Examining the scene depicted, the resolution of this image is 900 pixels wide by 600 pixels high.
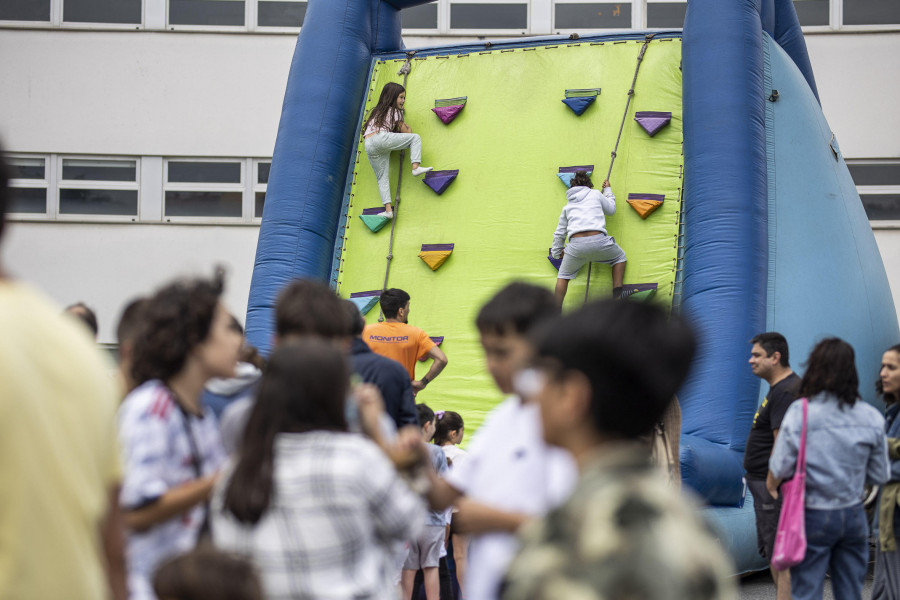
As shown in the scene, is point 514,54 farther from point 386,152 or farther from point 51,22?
point 51,22

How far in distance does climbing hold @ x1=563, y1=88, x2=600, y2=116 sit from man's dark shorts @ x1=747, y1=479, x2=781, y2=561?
3466 mm

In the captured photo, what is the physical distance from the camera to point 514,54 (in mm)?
8234

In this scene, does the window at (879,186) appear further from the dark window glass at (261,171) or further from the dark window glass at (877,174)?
the dark window glass at (261,171)

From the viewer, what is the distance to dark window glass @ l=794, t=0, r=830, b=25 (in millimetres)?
14133

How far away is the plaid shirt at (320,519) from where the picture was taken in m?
2.17

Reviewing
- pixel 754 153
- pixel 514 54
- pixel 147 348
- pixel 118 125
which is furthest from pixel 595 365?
pixel 118 125

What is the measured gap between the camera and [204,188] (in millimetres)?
13922

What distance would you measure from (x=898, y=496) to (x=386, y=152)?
4.56 meters

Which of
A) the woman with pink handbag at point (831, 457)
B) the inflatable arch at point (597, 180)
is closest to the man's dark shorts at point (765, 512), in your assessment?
the woman with pink handbag at point (831, 457)

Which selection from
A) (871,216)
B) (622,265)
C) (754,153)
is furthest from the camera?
(871,216)

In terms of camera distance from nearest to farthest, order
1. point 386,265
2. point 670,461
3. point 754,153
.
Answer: point 670,461 → point 754,153 → point 386,265

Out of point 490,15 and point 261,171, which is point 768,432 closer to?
point 261,171

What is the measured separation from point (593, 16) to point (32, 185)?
7658mm

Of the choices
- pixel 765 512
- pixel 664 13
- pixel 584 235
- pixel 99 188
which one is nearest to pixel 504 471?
pixel 765 512
